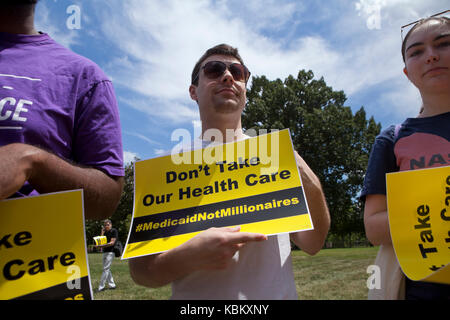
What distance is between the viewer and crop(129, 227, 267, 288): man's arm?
0.97 m

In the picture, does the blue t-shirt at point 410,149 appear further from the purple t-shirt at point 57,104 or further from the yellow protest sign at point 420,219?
the purple t-shirt at point 57,104

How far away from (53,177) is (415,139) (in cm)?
133

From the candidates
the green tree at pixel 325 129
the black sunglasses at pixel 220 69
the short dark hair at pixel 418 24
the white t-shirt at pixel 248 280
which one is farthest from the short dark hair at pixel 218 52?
the green tree at pixel 325 129

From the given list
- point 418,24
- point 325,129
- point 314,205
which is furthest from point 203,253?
point 325,129

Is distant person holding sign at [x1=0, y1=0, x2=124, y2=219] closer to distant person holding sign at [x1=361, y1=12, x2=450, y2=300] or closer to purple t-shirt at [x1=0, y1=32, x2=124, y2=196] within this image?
purple t-shirt at [x1=0, y1=32, x2=124, y2=196]

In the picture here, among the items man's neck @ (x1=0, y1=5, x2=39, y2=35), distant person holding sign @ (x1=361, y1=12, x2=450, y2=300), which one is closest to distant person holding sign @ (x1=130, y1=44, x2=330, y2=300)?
distant person holding sign @ (x1=361, y1=12, x2=450, y2=300)

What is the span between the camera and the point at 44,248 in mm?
870

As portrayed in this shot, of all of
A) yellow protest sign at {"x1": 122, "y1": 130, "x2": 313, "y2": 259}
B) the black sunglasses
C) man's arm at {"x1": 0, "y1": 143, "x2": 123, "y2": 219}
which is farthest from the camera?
the black sunglasses

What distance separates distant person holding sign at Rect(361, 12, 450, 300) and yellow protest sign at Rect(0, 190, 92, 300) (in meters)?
0.98

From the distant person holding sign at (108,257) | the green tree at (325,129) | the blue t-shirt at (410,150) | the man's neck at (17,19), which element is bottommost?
the distant person holding sign at (108,257)

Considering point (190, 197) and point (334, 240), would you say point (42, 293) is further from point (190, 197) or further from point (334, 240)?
point (334, 240)

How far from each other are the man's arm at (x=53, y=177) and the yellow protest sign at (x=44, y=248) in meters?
0.05

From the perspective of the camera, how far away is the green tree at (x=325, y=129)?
24031mm

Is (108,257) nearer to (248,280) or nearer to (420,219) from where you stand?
(248,280)
